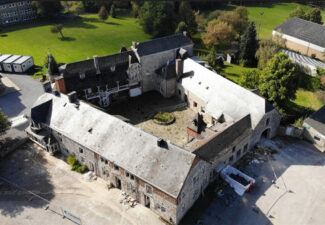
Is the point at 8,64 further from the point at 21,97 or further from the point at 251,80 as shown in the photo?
the point at 251,80

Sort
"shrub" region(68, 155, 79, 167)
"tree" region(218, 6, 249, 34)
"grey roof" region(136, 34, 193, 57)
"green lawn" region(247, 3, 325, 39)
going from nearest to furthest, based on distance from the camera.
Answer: "shrub" region(68, 155, 79, 167) < "grey roof" region(136, 34, 193, 57) < "tree" region(218, 6, 249, 34) < "green lawn" region(247, 3, 325, 39)

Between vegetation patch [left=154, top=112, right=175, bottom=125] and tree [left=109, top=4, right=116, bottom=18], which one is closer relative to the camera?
vegetation patch [left=154, top=112, right=175, bottom=125]

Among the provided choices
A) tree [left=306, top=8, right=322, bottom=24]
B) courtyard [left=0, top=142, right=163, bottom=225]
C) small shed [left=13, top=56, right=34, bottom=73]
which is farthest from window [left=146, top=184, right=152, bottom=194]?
tree [left=306, top=8, right=322, bottom=24]

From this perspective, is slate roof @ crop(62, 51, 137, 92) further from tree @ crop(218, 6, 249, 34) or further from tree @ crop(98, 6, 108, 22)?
tree @ crop(98, 6, 108, 22)

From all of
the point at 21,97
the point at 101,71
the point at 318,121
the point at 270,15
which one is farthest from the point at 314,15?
the point at 21,97

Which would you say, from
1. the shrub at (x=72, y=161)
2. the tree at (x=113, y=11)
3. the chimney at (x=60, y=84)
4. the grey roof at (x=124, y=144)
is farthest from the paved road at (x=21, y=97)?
the tree at (x=113, y=11)

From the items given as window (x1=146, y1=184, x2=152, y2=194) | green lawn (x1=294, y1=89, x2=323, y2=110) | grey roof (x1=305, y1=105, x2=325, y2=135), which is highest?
grey roof (x1=305, y1=105, x2=325, y2=135)
